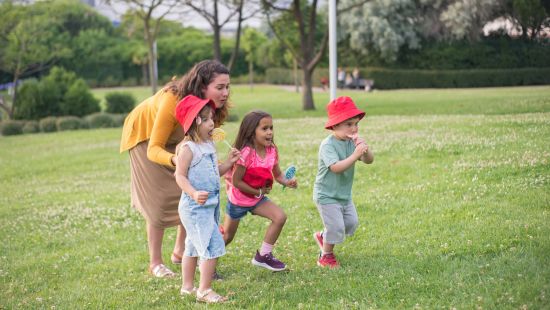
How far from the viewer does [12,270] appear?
7512 mm

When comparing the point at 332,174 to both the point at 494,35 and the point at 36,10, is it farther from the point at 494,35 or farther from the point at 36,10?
the point at 36,10

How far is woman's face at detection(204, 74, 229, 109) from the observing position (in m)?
5.81

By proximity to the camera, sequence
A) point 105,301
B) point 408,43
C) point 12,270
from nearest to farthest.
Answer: point 105,301
point 12,270
point 408,43

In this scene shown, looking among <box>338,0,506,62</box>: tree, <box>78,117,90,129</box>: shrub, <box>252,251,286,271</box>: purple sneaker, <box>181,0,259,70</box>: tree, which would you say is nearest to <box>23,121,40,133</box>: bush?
<box>78,117,90,129</box>: shrub

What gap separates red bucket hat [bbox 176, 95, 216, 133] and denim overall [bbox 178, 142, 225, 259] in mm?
204

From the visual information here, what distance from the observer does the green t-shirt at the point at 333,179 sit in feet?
20.7

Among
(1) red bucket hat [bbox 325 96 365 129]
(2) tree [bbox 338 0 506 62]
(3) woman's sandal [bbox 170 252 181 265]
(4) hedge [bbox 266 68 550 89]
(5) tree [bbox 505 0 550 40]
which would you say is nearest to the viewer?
(1) red bucket hat [bbox 325 96 365 129]

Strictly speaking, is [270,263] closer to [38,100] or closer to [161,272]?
[161,272]

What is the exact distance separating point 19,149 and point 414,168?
15.8m

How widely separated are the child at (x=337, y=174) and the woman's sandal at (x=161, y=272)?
1.50 meters

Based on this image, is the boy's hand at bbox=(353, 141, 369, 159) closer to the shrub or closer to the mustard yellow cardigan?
the mustard yellow cardigan

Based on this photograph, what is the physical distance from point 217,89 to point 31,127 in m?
25.5

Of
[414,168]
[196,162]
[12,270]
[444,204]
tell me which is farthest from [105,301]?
[414,168]

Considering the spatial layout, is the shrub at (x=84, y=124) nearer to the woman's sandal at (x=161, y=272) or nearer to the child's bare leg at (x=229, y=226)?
the woman's sandal at (x=161, y=272)
